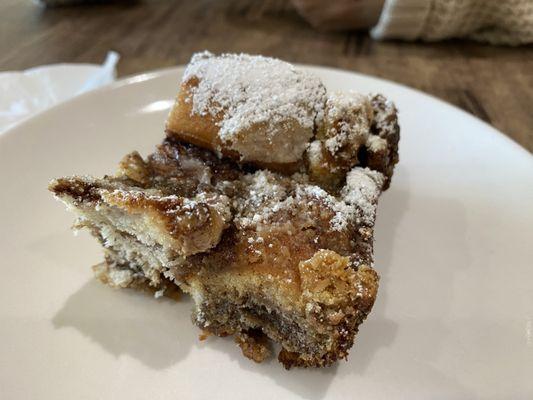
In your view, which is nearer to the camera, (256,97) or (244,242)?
(244,242)

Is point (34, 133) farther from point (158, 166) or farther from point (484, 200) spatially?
point (484, 200)

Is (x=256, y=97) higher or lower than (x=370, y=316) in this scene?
higher

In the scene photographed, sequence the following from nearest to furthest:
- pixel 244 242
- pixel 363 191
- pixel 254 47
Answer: pixel 244 242, pixel 363 191, pixel 254 47

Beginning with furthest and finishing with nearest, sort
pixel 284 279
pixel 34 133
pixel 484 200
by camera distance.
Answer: pixel 34 133, pixel 484 200, pixel 284 279

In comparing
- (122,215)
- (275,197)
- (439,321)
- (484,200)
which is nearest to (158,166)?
(122,215)

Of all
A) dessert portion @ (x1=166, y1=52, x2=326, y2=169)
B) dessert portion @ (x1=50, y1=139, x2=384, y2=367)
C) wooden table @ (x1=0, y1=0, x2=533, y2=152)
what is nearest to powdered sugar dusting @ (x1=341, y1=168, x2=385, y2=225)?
dessert portion @ (x1=50, y1=139, x2=384, y2=367)

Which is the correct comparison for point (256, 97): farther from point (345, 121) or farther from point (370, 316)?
point (370, 316)

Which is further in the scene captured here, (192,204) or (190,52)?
(190,52)

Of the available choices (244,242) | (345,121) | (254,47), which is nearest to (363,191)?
→ (345,121)
